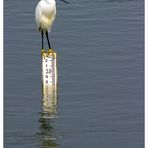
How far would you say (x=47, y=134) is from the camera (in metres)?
16.0

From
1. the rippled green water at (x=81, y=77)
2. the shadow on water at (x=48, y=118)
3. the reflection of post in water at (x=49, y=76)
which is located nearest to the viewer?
the shadow on water at (x=48, y=118)

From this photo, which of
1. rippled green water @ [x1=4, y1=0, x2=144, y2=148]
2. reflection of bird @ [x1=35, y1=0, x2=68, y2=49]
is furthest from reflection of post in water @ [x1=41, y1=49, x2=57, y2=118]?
reflection of bird @ [x1=35, y1=0, x2=68, y2=49]

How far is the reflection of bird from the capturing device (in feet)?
67.7

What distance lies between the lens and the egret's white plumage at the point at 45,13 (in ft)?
67.7

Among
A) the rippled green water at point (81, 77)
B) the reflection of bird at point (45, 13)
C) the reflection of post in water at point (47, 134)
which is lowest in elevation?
the reflection of post in water at point (47, 134)

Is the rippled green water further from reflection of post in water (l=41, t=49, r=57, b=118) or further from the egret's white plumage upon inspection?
the egret's white plumage

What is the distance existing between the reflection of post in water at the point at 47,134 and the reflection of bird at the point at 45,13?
3.91 metres

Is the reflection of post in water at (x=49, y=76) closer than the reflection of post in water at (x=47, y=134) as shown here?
No

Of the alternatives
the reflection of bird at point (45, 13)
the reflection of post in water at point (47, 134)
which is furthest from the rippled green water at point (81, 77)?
the reflection of bird at point (45, 13)

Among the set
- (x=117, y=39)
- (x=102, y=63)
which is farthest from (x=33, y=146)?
(x=117, y=39)

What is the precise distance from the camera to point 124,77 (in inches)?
771

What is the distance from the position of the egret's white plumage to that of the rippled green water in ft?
2.95

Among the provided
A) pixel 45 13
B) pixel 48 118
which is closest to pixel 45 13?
pixel 45 13

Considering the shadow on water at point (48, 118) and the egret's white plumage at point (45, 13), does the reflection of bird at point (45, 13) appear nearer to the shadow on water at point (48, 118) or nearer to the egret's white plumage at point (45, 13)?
the egret's white plumage at point (45, 13)
